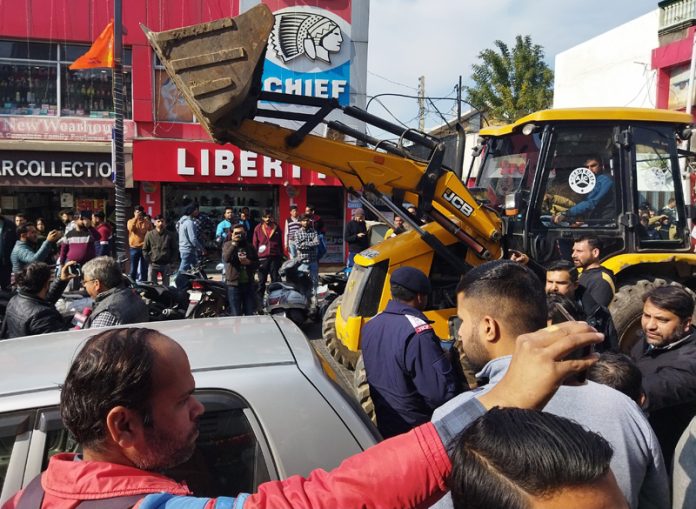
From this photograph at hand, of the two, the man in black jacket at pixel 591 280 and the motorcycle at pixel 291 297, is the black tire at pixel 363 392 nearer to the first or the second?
the man in black jacket at pixel 591 280

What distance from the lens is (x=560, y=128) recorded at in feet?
17.8

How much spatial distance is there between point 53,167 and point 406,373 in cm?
1346

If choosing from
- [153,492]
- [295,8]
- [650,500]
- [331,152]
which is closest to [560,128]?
[331,152]

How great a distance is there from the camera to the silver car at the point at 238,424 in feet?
5.85

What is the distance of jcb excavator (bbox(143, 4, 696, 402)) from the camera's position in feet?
17.2

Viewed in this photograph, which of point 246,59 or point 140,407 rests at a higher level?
point 246,59

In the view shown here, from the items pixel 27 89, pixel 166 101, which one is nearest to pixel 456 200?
pixel 166 101

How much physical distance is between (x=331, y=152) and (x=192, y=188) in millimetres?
10511

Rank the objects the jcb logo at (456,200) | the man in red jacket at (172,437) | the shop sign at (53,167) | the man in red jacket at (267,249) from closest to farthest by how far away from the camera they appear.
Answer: the man in red jacket at (172,437)
the jcb logo at (456,200)
the man in red jacket at (267,249)
the shop sign at (53,167)

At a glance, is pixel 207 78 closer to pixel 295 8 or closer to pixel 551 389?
pixel 551 389

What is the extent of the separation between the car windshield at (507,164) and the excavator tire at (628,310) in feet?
4.73

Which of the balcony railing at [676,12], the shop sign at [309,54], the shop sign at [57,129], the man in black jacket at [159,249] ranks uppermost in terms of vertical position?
the balcony railing at [676,12]

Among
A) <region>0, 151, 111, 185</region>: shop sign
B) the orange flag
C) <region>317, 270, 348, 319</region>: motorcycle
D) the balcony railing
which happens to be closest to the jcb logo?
<region>317, 270, 348, 319</region>: motorcycle

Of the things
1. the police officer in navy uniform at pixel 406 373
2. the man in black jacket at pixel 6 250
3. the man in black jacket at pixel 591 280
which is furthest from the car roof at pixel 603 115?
the man in black jacket at pixel 6 250
